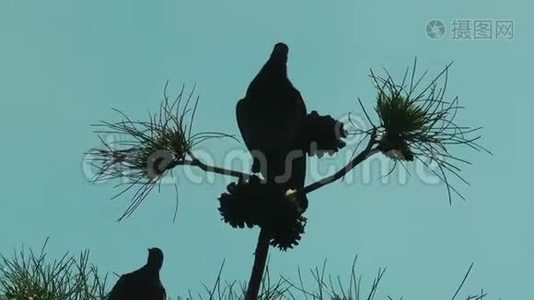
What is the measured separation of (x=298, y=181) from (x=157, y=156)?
0.60ft

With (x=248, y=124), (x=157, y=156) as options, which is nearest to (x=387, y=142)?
(x=248, y=124)

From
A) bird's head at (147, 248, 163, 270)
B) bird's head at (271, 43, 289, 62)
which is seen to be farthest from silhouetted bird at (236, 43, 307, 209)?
bird's head at (147, 248, 163, 270)

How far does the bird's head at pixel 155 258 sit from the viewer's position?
0.75 metres

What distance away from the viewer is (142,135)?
2.94 ft

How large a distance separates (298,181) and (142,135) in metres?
0.22

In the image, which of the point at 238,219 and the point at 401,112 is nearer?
the point at 238,219

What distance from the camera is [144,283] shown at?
A: 743 millimetres

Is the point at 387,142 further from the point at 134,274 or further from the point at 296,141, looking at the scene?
the point at 134,274

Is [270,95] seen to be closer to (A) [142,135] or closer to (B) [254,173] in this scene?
(B) [254,173]

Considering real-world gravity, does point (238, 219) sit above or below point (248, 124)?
below

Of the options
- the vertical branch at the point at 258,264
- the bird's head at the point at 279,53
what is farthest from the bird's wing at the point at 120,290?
the bird's head at the point at 279,53

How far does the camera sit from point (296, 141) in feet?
2.56

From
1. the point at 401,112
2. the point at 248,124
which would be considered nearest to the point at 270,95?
the point at 248,124

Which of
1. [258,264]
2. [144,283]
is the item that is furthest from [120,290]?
[258,264]
